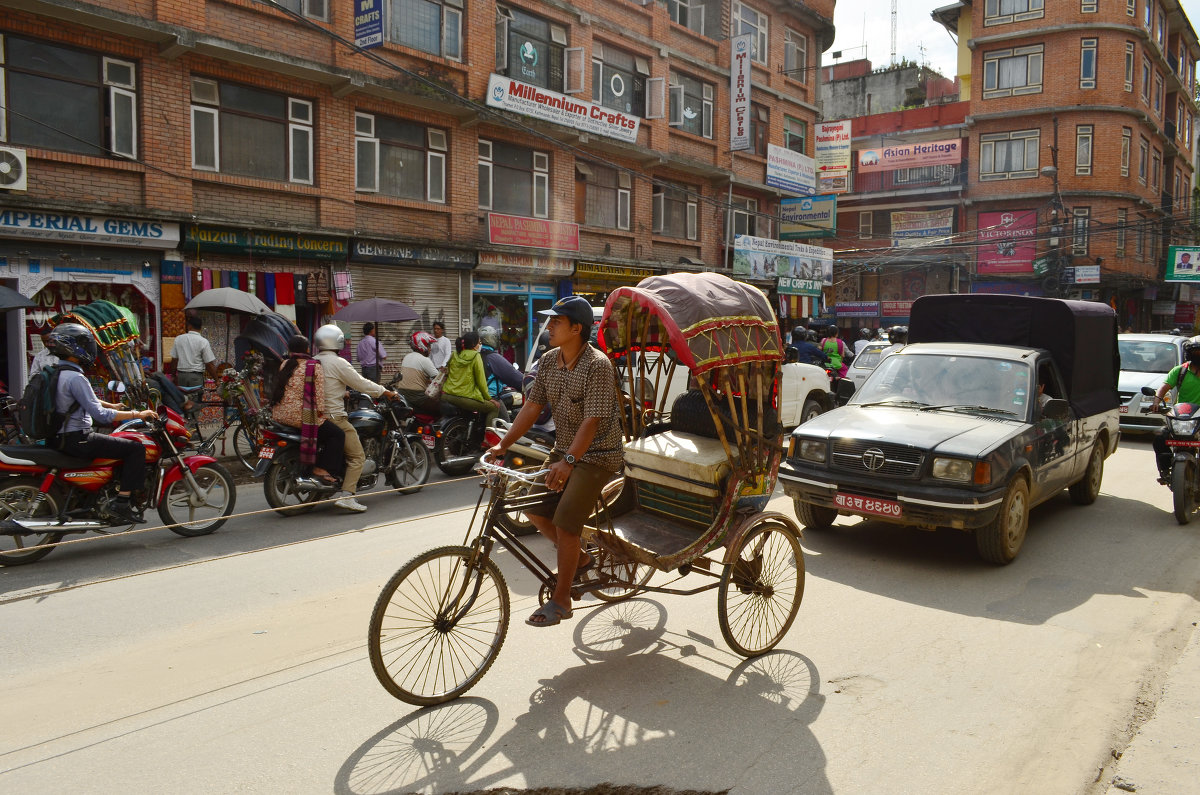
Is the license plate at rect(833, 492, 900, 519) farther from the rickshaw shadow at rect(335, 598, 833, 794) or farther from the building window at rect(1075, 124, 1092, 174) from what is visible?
the building window at rect(1075, 124, 1092, 174)

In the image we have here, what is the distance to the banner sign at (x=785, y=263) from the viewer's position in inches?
1090

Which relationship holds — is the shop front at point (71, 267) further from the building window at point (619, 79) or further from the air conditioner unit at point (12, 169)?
the building window at point (619, 79)

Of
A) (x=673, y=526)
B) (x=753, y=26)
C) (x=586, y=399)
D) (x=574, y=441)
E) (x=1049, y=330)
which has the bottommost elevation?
(x=673, y=526)

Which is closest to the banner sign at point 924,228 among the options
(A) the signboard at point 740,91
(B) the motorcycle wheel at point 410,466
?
(A) the signboard at point 740,91

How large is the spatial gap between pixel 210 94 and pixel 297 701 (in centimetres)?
1397

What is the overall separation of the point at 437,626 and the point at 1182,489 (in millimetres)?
7573

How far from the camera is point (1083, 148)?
39.2 m

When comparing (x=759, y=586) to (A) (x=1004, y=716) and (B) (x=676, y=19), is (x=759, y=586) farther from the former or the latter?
A: (B) (x=676, y=19)

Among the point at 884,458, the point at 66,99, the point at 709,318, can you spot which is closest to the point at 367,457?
the point at 884,458

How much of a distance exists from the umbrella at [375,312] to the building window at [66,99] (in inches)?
164

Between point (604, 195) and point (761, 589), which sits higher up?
point (604, 195)

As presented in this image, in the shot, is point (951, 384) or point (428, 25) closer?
point (951, 384)

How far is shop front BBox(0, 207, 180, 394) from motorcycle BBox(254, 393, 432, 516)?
5.55 metres

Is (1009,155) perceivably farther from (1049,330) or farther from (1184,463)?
(1184,463)
